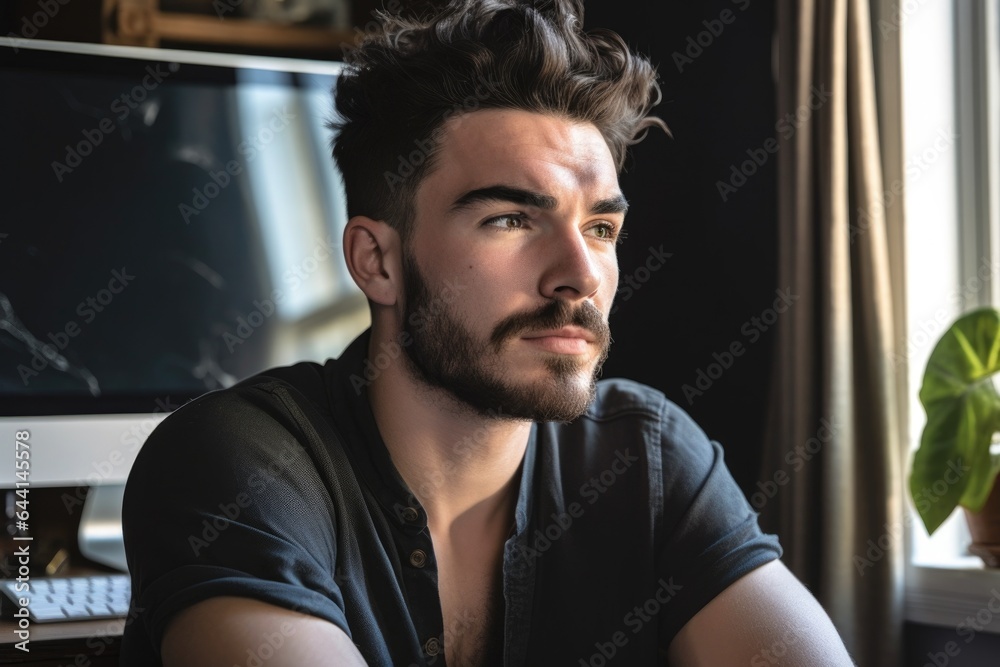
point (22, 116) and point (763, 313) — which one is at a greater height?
point (22, 116)

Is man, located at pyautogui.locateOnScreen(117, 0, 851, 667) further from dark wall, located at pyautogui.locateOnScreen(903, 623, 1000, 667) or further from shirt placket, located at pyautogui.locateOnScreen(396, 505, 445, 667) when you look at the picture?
dark wall, located at pyautogui.locateOnScreen(903, 623, 1000, 667)

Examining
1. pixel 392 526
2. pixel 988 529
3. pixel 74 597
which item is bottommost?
pixel 74 597

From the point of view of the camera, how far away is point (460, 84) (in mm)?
1494

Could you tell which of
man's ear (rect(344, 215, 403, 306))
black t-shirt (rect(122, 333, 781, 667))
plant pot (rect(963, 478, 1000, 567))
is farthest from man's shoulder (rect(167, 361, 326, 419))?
plant pot (rect(963, 478, 1000, 567))

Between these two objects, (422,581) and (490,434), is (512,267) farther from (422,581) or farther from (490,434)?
(422,581)

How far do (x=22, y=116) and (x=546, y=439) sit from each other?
1092 millimetres

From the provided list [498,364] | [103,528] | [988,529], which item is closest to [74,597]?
[103,528]

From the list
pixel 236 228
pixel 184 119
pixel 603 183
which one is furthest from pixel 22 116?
pixel 603 183

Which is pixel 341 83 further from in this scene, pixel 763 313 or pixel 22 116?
pixel 763 313

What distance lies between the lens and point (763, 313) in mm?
2475

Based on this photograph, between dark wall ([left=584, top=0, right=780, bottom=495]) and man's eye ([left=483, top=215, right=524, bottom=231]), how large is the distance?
3.99 ft

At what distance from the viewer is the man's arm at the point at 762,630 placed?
130cm

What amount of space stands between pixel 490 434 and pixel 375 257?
1.05 ft

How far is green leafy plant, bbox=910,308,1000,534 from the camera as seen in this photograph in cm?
184
